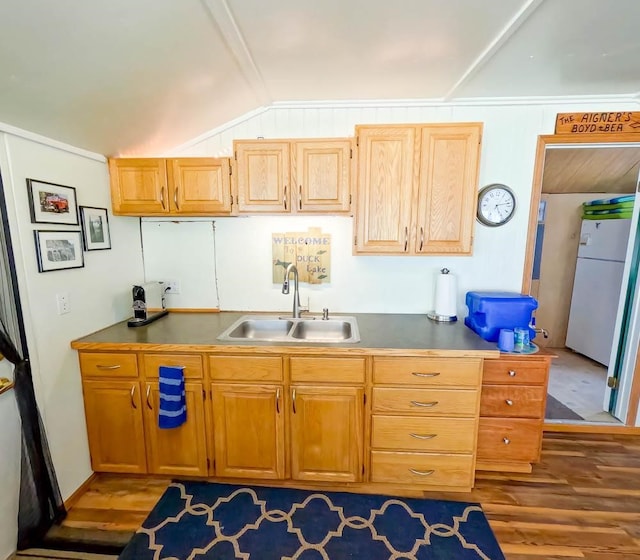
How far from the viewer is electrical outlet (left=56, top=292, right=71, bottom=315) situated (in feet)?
5.71

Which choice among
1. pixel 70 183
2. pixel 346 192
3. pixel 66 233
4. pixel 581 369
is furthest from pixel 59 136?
pixel 581 369

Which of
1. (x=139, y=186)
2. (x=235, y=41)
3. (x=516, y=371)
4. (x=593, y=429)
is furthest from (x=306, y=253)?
(x=593, y=429)

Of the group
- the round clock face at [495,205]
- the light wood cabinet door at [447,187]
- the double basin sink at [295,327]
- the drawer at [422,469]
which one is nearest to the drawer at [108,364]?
the double basin sink at [295,327]

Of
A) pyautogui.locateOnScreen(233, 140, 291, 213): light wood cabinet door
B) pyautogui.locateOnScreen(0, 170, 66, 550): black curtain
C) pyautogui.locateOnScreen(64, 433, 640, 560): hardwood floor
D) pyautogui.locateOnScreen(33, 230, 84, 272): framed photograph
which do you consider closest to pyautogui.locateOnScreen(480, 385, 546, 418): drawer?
pyautogui.locateOnScreen(64, 433, 640, 560): hardwood floor

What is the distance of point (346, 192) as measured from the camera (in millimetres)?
1997

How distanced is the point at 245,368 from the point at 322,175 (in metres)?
1.26

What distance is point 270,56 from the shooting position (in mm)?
1642

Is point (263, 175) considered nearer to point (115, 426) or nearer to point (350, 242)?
point (350, 242)

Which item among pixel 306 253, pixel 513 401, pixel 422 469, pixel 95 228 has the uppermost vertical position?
pixel 95 228

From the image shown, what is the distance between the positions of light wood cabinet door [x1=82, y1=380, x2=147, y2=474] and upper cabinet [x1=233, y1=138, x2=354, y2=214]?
4.39ft

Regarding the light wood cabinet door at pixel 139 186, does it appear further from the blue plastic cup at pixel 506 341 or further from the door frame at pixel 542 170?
the door frame at pixel 542 170

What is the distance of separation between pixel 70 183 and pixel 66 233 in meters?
0.29

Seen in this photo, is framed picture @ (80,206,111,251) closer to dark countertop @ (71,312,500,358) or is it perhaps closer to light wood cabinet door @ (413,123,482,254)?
dark countertop @ (71,312,500,358)

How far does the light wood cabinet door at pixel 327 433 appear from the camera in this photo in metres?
1.79
